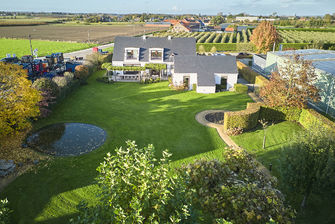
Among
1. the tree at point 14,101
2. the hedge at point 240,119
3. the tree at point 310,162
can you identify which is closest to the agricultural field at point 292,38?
the hedge at point 240,119

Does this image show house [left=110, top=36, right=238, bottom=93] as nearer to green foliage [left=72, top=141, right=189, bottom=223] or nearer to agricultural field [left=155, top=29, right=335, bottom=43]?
green foliage [left=72, top=141, right=189, bottom=223]

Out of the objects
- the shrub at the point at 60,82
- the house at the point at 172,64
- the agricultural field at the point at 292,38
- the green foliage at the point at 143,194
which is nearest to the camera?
the green foliage at the point at 143,194

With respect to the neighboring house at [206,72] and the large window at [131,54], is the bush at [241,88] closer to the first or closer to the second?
the neighboring house at [206,72]

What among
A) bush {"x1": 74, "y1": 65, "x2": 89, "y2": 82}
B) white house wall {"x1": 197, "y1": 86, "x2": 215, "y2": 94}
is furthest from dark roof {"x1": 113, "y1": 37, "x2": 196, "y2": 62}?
white house wall {"x1": 197, "y1": 86, "x2": 215, "y2": 94}

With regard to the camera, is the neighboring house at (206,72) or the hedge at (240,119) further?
the neighboring house at (206,72)

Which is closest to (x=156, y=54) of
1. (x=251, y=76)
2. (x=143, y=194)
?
(x=251, y=76)

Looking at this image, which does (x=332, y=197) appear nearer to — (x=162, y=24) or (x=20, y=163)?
(x=20, y=163)

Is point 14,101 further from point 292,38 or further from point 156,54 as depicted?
point 292,38

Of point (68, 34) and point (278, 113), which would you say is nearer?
point (278, 113)
